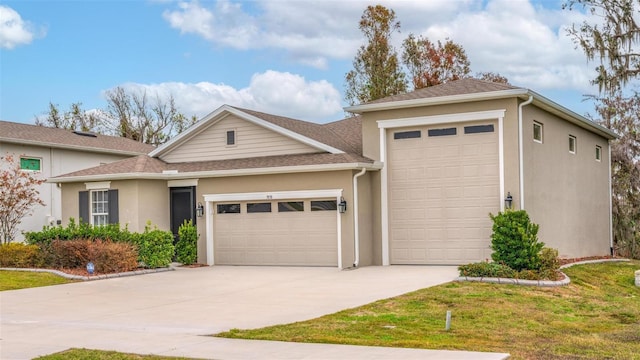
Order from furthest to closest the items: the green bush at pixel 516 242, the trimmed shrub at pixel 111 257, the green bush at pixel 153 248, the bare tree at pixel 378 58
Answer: the bare tree at pixel 378 58
the green bush at pixel 153 248
the trimmed shrub at pixel 111 257
the green bush at pixel 516 242

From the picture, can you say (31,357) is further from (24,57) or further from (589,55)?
(589,55)

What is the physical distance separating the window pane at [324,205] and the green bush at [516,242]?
456cm

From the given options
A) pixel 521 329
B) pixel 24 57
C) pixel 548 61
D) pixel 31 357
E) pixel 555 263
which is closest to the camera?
pixel 31 357

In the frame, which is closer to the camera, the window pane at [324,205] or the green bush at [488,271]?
the green bush at [488,271]

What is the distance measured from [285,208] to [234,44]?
1021cm

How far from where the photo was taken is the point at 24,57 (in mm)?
25031

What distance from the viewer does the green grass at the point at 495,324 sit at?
28.6 ft

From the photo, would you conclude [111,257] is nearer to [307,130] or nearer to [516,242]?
[307,130]

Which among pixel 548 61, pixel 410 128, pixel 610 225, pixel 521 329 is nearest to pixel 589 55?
pixel 548 61

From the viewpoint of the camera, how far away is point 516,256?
15273 mm

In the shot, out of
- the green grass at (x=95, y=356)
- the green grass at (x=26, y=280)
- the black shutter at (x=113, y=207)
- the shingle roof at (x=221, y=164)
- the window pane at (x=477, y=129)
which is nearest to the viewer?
the green grass at (x=95, y=356)

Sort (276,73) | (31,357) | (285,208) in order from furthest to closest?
(276,73)
(285,208)
(31,357)

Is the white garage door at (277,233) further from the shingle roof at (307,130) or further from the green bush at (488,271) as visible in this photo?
the green bush at (488,271)

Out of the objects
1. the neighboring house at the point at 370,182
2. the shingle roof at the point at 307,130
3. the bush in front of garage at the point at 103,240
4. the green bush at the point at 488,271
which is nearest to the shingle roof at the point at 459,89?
the neighboring house at the point at 370,182
